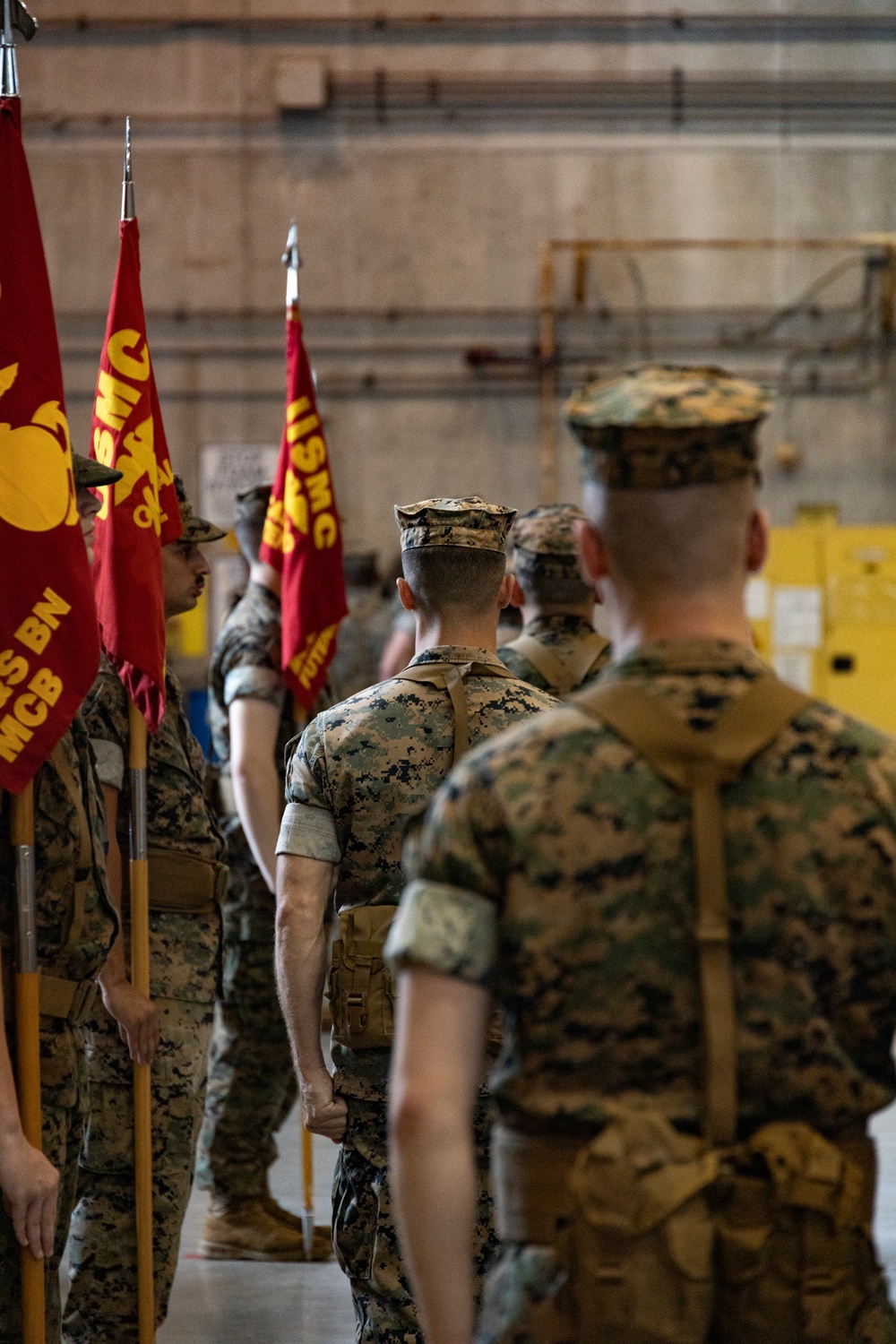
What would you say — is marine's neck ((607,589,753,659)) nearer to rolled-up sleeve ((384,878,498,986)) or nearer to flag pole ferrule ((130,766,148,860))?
rolled-up sleeve ((384,878,498,986))

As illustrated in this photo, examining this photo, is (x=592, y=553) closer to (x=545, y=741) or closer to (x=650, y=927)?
(x=545, y=741)

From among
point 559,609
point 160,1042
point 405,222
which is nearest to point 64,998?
point 160,1042

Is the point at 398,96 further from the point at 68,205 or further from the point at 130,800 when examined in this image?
the point at 130,800

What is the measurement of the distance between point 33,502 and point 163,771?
92 cm

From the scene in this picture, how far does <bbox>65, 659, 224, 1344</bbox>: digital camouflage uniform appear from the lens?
305 cm

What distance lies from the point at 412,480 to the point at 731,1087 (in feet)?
24.0

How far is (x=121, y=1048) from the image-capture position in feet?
10.2

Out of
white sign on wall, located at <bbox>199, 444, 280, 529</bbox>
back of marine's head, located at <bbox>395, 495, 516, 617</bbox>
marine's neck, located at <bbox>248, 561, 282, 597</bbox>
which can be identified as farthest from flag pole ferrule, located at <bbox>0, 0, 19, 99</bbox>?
white sign on wall, located at <bbox>199, 444, 280, 529</bbox>

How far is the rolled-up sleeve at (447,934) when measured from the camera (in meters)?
1.36

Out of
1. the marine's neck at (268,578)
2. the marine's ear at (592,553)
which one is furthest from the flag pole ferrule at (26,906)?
the marine's neck at (268,578)

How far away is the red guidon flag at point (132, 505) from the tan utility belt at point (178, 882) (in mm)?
284

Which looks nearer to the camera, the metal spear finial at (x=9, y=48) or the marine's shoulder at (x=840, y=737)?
the marine's shoulder at (x=840, y=737)

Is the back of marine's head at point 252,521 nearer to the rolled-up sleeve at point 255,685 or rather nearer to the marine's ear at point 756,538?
the rolled-up sleeve at point 255,685

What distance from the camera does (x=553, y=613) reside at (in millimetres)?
3869
